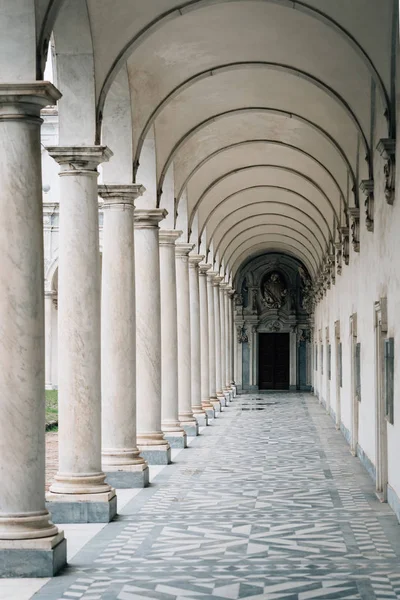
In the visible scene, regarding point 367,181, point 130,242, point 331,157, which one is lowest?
point 130,242

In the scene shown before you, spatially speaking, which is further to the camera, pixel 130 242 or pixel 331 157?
pixel 331 157

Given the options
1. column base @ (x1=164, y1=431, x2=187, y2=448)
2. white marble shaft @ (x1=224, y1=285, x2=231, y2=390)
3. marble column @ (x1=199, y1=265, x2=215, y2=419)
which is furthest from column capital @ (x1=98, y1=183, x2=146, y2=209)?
white marble shaft @ (x1=224, y1=285, x2=231, y2=390)

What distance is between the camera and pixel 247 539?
38.2ft

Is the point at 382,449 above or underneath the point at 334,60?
underneath

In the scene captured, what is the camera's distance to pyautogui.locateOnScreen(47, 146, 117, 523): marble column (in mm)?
12711

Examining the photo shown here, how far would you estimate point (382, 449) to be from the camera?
1550 centimetres

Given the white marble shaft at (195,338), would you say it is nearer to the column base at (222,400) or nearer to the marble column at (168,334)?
the marble column at (168,334)

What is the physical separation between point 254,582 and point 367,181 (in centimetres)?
922

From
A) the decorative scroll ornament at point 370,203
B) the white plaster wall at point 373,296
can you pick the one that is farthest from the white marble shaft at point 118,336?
the decorative scroll ornament at point 370,203

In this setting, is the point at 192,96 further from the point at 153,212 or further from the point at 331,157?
the point at 331,157

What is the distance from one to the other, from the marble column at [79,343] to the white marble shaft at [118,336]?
2.66 meters

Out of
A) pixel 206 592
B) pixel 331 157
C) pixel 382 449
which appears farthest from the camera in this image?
pixel 331 157

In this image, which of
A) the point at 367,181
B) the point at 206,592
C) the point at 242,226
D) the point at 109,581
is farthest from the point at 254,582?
the point at 242,226

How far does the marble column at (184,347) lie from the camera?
25359 millimetres
